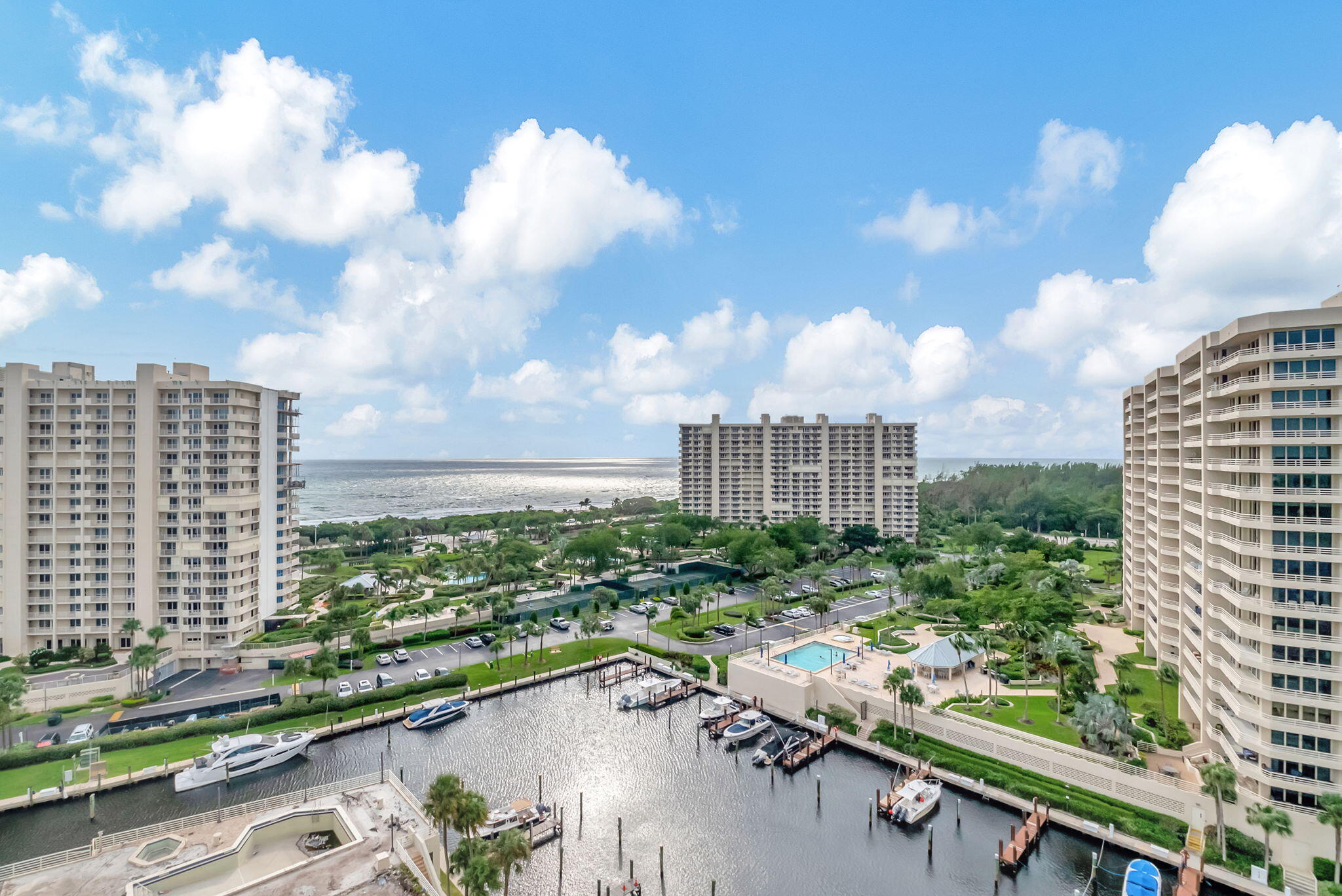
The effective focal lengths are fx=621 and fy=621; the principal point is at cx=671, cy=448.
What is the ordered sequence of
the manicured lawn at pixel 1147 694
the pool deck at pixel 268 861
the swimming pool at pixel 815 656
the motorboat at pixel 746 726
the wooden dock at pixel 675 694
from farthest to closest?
the swimming pool at pixel 815 656 → the wooden dock at pixel 675 694 → the motorboat at pixel 746 726 → the manicured lawn at pixel 1147 694 → the pool deck at pixel 268 861

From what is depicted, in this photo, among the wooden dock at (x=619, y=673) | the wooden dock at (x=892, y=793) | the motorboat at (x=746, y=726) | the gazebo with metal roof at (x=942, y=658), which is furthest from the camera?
the wooden dock at (x=619, y=673)

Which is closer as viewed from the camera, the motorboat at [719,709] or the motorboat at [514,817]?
the motorboat at [514,817]

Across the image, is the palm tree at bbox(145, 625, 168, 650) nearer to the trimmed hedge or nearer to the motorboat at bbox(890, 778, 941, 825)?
the trimmed hedge

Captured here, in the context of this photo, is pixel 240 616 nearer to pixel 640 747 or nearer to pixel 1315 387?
pixel 640 747

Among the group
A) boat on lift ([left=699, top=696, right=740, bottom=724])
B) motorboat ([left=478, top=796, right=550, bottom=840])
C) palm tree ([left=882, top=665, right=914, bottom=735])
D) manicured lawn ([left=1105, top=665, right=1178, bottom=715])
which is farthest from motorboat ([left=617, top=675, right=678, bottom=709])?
manicured lawn ([left=1105, top=665, right=1178, bottom=715])

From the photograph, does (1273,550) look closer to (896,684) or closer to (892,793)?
(896,684)

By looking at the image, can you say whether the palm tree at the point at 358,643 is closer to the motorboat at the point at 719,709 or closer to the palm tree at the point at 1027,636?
the motorboat at the point at 719,709

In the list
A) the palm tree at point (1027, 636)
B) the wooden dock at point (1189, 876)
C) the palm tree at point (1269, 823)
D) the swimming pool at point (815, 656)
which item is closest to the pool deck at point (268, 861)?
the swimming pool at point (815, 656)
